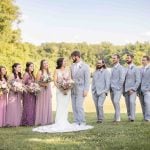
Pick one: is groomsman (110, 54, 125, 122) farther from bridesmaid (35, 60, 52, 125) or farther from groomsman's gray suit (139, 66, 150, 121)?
bridesmaid (35, 60, 52, 125)

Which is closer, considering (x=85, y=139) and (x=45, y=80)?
(x=85, y=139)

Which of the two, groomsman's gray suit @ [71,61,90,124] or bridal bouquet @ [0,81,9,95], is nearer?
groomsman's gray suit @ [71,61,90,124]

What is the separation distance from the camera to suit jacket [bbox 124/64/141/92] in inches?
665

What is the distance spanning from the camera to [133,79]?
16984mm

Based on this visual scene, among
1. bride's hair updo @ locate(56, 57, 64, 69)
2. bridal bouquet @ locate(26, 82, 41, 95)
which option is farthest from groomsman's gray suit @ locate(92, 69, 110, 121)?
bride's hair updo @ locate(56, 57, 64, 69)

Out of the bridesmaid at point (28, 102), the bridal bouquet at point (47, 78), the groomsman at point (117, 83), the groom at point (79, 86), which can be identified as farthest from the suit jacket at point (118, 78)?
the bridesmaid at point (28, 102)

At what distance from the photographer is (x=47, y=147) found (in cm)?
1134

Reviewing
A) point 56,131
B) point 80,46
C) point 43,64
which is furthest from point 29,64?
point 80,46

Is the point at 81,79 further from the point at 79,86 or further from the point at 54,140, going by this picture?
the point at 54,140

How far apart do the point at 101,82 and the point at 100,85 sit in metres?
0.11

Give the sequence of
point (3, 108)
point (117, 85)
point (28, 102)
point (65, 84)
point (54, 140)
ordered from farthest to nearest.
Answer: point (117, 85) < point (28, 102) < point (3, 108) < point (65, 84) < point (54, 140)

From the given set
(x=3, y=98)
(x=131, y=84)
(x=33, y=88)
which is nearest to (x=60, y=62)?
(x=33, y=88)

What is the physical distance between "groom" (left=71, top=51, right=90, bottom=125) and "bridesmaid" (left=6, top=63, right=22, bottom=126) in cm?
200

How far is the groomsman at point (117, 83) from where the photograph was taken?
16891 millimetres
